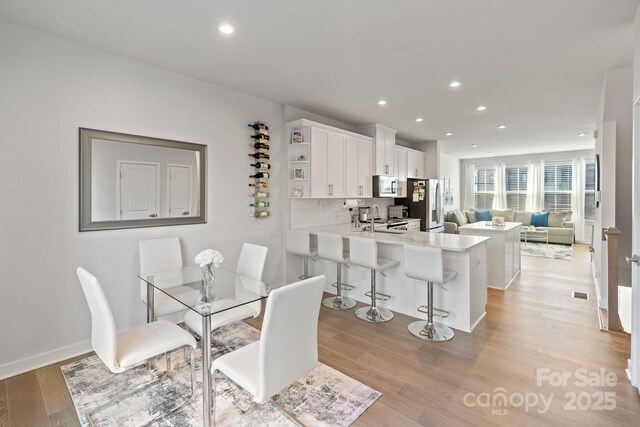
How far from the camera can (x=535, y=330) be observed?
318cm

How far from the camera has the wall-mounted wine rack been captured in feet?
12.9

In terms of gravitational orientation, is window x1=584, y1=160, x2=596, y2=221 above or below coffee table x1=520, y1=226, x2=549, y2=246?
above

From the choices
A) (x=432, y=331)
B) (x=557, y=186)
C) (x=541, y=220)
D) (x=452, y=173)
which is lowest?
(x=432, y=331)

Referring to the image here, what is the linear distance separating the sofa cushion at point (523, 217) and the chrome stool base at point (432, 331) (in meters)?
7.73

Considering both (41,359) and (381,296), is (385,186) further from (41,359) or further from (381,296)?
(41,359)

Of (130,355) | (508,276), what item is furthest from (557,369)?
(130,355)

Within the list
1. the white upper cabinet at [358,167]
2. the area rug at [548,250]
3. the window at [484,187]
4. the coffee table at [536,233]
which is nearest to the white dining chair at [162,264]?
the white upper cabinet at [358,167]

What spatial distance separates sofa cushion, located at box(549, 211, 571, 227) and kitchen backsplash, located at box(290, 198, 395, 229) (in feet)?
22.5

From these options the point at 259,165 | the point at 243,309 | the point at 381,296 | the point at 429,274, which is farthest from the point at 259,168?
the point at 429,274

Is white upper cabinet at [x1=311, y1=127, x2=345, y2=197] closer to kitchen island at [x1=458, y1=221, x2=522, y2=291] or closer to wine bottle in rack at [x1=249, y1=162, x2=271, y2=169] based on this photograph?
wine bottle in rack at [x1=249, y1=162, x2=271, y2=169]

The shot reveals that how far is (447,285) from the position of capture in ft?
10.9

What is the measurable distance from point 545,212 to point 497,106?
21.1ft

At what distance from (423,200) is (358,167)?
2.50 metres

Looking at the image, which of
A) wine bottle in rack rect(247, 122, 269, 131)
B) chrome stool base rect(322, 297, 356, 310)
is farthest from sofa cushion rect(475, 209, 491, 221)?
wine bottle in rack rect(247, 122, 269, 131)
